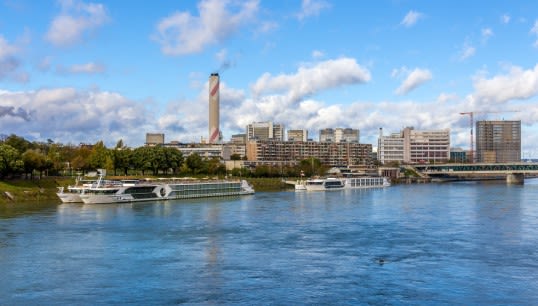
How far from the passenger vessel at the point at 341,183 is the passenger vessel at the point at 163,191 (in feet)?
67.1

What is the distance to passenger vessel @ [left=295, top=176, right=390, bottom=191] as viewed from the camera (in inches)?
4555

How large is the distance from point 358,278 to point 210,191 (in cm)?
6188

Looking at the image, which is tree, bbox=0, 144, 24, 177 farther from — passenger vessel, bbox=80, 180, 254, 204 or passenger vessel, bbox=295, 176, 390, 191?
passenger vessel, bbox=295, 176, 390, 191

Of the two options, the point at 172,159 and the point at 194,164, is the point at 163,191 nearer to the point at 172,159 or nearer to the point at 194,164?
the point at 172,159

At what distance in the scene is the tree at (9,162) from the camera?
241 feet

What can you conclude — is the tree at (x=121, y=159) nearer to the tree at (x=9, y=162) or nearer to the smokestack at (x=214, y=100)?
the tree at (x=9, y=162)

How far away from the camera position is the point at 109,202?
7181cm

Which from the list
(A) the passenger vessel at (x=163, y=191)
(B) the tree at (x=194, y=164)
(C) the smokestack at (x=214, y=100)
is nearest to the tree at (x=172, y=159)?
(B) the tree at (x=194, y=164)

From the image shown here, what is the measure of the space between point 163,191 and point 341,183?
50.4m

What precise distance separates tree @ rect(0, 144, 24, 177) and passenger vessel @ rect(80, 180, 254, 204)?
1027cm

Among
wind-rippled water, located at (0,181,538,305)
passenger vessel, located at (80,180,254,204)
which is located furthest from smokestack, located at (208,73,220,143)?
wind-rippled water, located at (0,181,538,305)

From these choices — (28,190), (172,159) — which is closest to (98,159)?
(172,159)

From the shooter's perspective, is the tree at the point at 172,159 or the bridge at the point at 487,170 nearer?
the tree at the point at 172,159

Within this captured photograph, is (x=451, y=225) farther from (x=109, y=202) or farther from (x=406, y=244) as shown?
(x=109, y=202)
